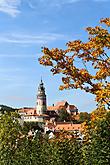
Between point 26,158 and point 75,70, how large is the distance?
919cm

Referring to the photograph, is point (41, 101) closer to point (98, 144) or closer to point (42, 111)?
point (42, 111)

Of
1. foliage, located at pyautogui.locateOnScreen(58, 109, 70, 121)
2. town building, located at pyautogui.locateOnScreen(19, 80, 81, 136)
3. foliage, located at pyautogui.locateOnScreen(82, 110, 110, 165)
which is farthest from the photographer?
town building, located at pyautogui.locateOnScreen(19, 80, 81, 136)

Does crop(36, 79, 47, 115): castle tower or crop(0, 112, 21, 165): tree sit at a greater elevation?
crop(36, 79, 47, 115): castle tower

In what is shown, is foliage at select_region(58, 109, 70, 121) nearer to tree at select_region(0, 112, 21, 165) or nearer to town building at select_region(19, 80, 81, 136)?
town building at select_region(19, 80, 81, 136)

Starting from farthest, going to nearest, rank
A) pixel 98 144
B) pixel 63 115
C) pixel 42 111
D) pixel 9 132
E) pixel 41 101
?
pixel 42 111 < pixel 41 101 < pixel 63 115 < pixel 9 132 < pixel 98 144

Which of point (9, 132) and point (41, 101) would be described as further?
point (41, 101)

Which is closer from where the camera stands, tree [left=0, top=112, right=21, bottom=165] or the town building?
tree [left=0, top=112, right=21, bottom=165]

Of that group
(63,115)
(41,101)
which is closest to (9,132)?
(63,115)

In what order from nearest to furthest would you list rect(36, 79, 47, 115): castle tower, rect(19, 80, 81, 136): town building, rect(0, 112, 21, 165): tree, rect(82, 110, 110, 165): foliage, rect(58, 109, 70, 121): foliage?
rect(82, 110, 110, 165): foliage < rect(0, 112, 21, 165): tree < rect(58, 109, 70, 121): foliage < rect(19, 80, 81, 136): town building < rect(36, 79, 47, 115): castle tower

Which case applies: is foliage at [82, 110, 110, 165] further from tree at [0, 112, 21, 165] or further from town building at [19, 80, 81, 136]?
town building at [19, 80, 81, 136]

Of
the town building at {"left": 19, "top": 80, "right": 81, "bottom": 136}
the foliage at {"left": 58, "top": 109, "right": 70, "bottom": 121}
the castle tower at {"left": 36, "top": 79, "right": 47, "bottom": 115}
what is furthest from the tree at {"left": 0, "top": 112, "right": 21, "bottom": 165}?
the castle tower at {"left": 36, "top": 79, "right": 47, "bottom": 115}

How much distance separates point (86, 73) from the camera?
16938 mm

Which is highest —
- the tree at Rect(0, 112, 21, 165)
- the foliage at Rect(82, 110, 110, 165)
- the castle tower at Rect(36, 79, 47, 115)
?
the castle tower at Rect(36, 79, 47, 115)

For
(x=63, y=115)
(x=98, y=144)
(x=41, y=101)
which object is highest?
(x=41, y=101)
